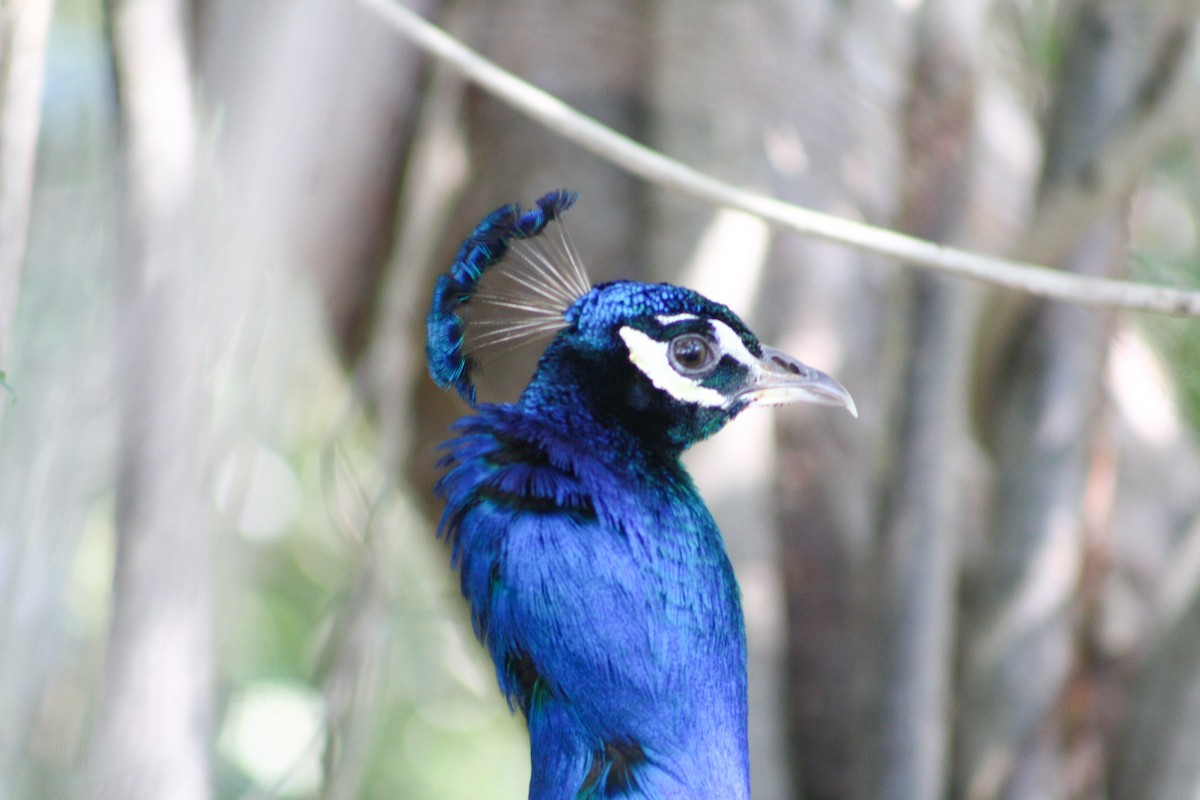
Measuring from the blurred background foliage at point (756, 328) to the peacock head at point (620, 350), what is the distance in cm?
37

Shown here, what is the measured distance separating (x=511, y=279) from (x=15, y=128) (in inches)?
20.5

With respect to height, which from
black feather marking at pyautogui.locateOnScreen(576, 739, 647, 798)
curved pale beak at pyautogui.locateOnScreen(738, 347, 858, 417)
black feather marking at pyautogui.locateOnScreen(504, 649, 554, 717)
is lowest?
black feather marking at pyautogui.locateOnScreen(576, 739, 647, 798)

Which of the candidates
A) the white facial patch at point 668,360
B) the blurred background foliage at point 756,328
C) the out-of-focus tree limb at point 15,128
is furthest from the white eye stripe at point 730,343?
the out-of-focus tree limb at point 15,128

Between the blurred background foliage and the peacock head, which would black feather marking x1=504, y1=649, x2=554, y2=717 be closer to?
the peacock head

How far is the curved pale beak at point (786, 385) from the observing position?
55.3 inches

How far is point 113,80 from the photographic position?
154cm

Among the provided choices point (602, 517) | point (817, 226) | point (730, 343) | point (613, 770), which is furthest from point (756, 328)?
point (613, 770)

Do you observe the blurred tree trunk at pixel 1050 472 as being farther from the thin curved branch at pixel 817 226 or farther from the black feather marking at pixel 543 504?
the black feather marking at pixel 543 504

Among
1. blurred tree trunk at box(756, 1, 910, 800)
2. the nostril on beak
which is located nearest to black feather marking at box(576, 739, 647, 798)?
the nostril on beak

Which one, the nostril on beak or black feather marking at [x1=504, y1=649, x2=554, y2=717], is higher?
the nostril on beak

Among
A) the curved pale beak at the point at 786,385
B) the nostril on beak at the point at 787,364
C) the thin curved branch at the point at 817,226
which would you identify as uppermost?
the thin curved branch at the point at 817,226

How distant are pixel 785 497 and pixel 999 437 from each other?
42 cm

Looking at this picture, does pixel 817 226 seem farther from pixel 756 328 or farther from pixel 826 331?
pixel 826 331

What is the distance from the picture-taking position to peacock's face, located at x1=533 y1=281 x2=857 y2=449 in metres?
1.35
